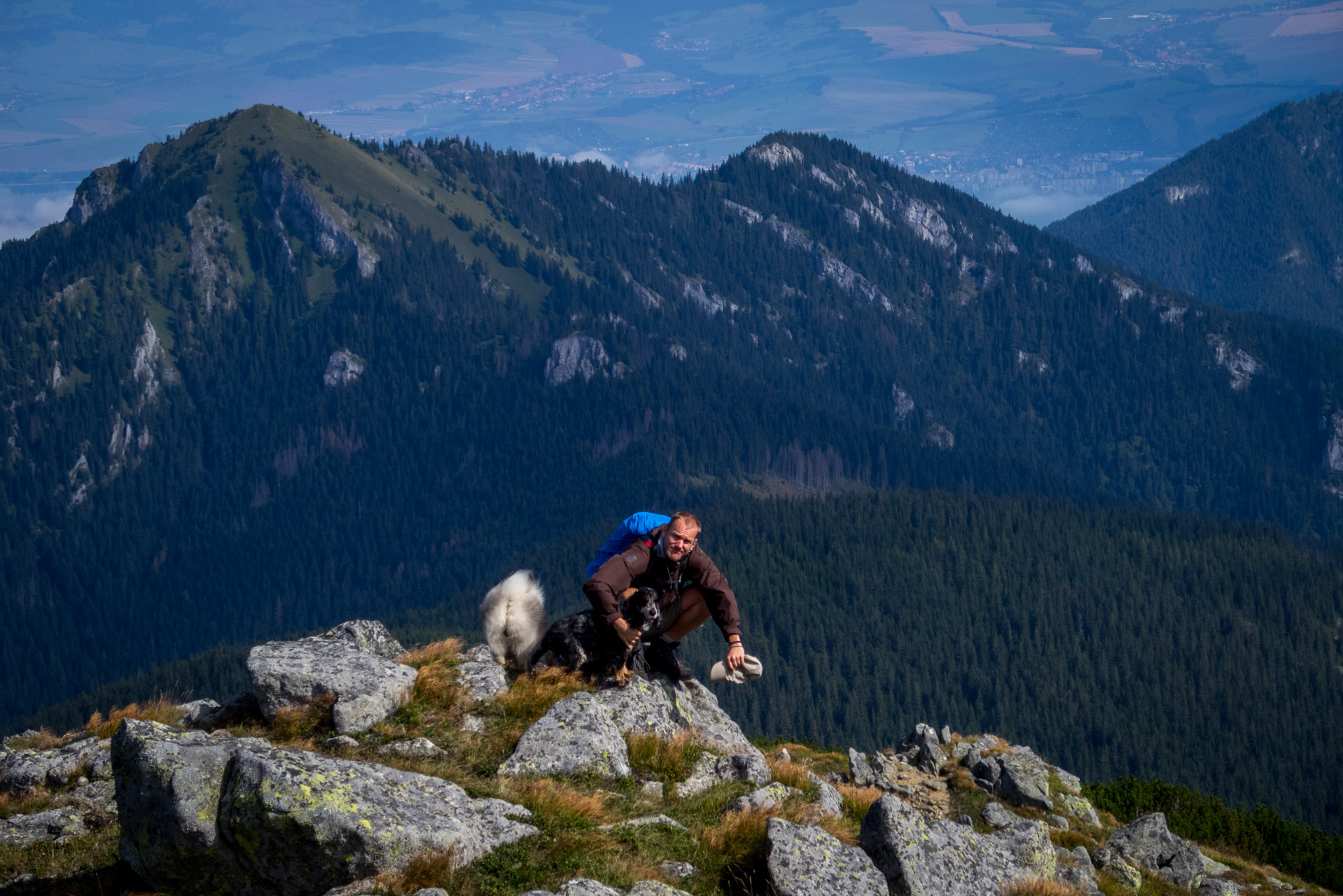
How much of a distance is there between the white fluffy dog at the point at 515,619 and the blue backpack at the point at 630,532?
2902mm

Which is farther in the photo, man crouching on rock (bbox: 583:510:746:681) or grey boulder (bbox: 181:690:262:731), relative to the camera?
grey boulder (bbox: 181:690:262:731)

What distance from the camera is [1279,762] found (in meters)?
193

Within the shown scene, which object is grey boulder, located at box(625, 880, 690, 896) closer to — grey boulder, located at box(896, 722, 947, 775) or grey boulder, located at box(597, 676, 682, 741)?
grey boulder, located at box(597, 676, 682, 741)

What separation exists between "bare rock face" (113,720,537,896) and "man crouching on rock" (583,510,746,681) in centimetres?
493

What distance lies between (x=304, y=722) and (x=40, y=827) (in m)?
4.63

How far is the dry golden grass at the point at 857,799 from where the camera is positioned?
66.8 feet

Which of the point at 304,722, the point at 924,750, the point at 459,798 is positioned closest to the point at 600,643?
the point at 304,722

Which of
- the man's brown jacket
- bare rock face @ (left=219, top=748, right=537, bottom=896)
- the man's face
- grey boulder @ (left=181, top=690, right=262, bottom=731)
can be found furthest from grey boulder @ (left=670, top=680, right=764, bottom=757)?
grey boulder @ (left=181, top=690, right=262, bottom=731)

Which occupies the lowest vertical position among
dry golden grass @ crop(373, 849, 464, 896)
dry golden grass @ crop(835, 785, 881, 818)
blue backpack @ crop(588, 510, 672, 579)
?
dry golden grass @ crop(835, 785, 881, 818)

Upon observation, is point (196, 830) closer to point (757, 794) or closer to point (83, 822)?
point (83, 822)

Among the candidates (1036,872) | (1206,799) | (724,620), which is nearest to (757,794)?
(724,620)

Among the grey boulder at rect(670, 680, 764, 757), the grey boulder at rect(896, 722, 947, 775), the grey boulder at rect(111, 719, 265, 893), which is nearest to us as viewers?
the grey boulder at rect(111, 719, 265, 893)

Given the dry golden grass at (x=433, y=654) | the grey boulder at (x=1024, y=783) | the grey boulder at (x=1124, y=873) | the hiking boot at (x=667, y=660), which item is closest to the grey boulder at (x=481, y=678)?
the dry golden grass at (x=433, y=654)

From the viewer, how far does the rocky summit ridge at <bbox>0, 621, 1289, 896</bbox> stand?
43.3ft
